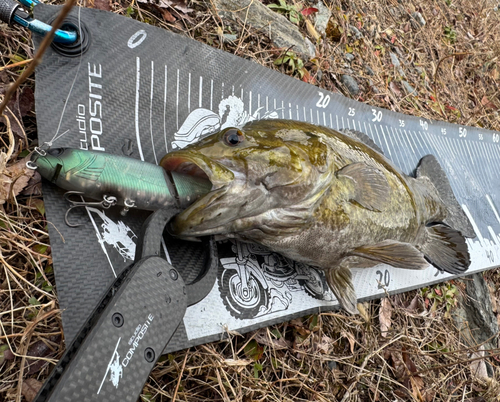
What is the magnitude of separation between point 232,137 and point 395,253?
1109 millimetres

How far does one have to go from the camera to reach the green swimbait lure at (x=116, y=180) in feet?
4.66

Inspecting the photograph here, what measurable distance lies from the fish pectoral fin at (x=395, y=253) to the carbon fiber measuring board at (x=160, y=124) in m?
0.35

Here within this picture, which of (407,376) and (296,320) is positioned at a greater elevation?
(296,320)

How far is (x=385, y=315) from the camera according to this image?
2639mm

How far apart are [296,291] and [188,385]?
768mm

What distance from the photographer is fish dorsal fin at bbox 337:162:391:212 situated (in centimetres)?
197

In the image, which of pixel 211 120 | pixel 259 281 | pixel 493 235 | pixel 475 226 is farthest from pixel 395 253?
pixel 493 235

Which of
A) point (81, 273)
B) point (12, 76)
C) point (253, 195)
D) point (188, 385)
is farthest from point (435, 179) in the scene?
point (12, 76)

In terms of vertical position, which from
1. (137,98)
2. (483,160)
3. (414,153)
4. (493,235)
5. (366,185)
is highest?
(137,98)

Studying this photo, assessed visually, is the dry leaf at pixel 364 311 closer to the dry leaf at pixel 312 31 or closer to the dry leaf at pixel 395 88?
the dry leaf at pixel 312 31

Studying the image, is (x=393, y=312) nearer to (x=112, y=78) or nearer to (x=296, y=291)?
(x=296, y=291)

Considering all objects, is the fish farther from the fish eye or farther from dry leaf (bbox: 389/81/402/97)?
dry leaf (bbox: 389/81/402/97)

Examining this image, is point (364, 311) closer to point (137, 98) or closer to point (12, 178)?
point (137, 98)

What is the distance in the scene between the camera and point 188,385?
5.63 ft
